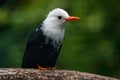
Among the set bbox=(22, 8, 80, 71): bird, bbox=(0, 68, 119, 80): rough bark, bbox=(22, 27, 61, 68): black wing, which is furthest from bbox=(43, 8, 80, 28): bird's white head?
bbox=(0, 68, 119, 80): rough bark

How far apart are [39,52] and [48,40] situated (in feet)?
0.59

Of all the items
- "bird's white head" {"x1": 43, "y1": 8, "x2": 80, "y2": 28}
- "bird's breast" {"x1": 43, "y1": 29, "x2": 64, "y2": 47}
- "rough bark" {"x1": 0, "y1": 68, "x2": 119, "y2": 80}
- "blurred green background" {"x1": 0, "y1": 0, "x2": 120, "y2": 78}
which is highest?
"bird's white head" {"x1": 43, "y1": 8, "x2": 80, "y2": 28}

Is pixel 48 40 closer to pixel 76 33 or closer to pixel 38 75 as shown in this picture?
pixel 38 75

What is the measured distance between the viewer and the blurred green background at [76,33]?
9.14m

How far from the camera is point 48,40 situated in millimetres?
7230

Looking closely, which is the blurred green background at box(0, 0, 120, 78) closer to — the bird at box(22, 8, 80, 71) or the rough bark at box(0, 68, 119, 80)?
the bird at box(22, 8, 80, 71)

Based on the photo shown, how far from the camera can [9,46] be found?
9273mm

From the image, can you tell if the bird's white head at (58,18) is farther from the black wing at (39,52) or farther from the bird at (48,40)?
the black wing at (39,52)

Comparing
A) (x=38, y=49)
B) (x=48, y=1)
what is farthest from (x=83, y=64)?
(x=38, y=49)

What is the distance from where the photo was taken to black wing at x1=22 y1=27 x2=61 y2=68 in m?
7.28

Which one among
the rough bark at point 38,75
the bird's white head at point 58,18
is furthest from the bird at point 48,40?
the rough bark at point 38,75

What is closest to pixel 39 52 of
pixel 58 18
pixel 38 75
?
pixel 58 18

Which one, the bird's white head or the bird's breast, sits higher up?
the bird's white head

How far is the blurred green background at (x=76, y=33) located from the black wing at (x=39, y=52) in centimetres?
161
